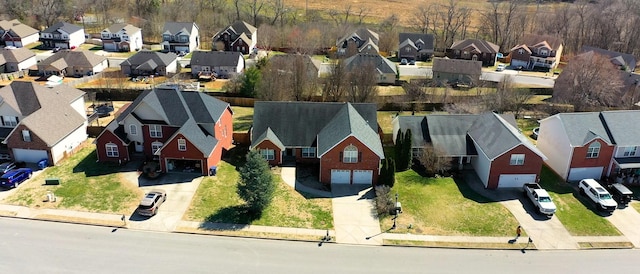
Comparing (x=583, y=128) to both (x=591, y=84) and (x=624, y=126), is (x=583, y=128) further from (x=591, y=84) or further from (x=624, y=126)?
(x=591, y=84)

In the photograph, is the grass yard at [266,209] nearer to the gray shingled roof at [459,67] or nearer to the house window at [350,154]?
the house window at [350,154]

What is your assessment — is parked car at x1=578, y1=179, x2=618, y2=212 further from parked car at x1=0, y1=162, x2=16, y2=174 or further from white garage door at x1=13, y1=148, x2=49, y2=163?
parked car at x1=0, y1=162, x2=16, y2=174

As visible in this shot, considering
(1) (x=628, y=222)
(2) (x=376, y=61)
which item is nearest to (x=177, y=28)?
(2) (x=376, y=61)

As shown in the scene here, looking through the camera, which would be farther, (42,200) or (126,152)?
(126,152)

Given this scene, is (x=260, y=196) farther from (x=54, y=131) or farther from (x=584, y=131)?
(x=584, y=131)

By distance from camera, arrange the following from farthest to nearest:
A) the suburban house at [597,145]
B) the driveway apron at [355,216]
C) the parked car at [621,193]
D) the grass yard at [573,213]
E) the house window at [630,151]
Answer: the house window at [630,151] < the suburban house at [597,145] < the parked car at [621,193] < the grass yard at [573,213] < the driveway apron at [355,216]

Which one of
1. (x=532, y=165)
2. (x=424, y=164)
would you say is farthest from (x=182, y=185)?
(x=532, y=165)

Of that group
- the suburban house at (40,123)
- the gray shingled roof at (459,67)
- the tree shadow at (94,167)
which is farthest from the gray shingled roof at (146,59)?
the gray shingled roof at (459,67)
